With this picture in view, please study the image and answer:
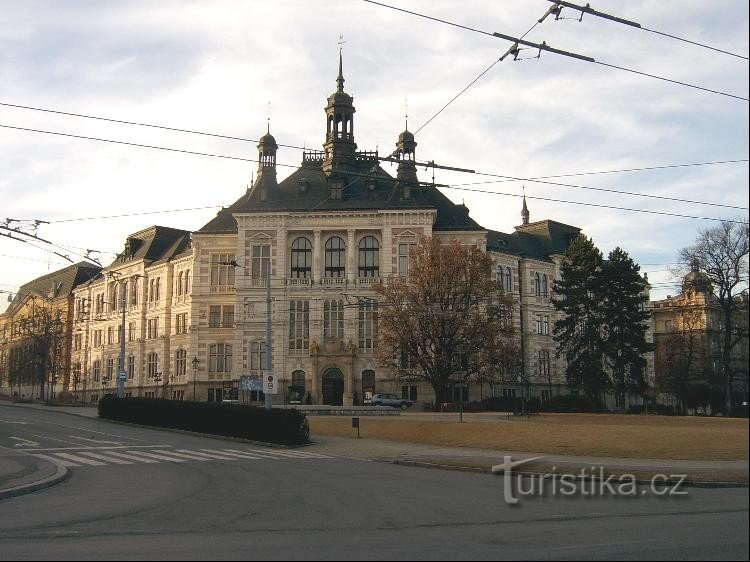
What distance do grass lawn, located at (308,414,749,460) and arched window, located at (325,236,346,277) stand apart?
23.9m

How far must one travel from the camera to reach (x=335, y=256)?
66.1 metres

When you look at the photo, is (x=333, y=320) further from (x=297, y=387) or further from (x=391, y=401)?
(x=391, y=401)

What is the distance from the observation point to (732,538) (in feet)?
21.4

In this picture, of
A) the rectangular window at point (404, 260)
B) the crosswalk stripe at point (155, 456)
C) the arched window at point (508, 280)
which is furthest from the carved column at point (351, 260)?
the crosswalk stripe at point (155, 456)

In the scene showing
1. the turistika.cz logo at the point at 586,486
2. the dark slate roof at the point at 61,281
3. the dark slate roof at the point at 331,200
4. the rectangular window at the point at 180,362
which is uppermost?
the dark slate roof at the point at 331,200

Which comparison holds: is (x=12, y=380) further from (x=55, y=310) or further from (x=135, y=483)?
(x=135, y=483)

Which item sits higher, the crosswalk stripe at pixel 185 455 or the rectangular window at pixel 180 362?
the rectangular window at pixel 180 362

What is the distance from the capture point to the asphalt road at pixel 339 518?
29.8 ft

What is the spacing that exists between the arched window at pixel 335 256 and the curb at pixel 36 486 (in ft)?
143

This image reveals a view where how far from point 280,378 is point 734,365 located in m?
58.4

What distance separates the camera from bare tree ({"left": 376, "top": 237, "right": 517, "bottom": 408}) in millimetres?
51781

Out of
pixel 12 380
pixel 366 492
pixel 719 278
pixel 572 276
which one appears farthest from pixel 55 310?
pixel 719 278

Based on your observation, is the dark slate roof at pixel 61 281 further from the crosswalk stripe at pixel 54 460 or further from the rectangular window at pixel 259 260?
the crosswalk stripe at pixel 54 460

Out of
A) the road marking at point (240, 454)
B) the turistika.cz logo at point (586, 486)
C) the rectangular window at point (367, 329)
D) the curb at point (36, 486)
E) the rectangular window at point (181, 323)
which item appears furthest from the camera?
the rectangular window at point (181, 323)
